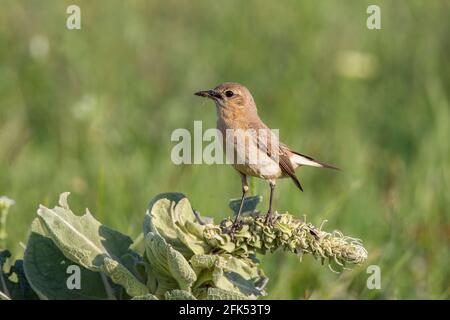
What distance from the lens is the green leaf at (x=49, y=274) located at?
3818 mm

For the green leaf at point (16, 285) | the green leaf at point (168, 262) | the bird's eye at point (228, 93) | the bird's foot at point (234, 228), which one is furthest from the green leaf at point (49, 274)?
the bird's eye at point (228, 93)

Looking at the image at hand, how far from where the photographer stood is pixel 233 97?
436 cm

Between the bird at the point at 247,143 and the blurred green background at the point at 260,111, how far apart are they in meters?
0.81

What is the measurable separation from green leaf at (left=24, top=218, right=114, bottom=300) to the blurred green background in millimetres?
1121

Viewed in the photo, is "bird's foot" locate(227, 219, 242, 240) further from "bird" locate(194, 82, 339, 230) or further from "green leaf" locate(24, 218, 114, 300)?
"green leaf" locate(24, 218, 114, 300)

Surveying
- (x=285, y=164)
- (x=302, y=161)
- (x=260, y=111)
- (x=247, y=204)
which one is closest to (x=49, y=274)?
(x=247, y=204)

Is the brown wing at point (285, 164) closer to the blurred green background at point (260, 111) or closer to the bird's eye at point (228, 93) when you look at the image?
the bird's eye at point (228, 93)

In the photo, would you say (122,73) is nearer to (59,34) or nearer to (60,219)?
(59,34)

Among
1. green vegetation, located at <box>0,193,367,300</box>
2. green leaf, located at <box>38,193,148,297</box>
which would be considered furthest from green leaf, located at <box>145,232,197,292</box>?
green leaf, located at <box>38,193,148,297</box>

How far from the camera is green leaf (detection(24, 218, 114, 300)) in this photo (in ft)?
12.5

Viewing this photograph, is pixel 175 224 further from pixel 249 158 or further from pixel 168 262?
pixel 249 158

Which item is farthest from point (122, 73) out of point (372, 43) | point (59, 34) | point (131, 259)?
point (131, 259)

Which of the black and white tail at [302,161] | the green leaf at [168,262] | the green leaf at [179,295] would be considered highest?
the black and white tail at [302,161]

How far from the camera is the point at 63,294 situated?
12.6 ft
